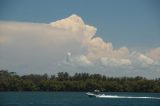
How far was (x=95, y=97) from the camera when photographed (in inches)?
6117
